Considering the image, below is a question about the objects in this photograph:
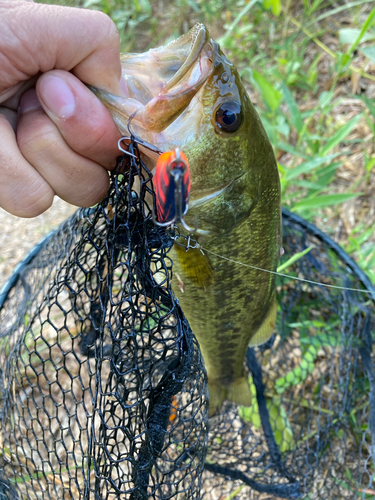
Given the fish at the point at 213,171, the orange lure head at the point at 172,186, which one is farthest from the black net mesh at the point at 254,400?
the orange lure head at the point at 172,186

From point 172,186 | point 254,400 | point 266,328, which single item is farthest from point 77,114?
point 254,400

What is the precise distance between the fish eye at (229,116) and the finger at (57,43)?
39cm

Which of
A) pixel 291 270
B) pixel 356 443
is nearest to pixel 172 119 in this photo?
pixel 291 270

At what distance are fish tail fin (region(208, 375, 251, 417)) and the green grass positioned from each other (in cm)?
123

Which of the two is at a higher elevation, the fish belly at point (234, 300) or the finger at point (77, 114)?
the finger at point (77, 114)

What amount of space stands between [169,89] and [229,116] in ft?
0.83

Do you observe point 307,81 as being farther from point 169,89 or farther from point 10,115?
point 10,115

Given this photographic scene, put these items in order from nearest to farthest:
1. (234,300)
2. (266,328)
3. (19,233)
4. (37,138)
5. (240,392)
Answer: (37,138), (234,300), (266,328), (240,392), (19,233)

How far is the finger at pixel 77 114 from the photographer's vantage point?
1146 millimetres

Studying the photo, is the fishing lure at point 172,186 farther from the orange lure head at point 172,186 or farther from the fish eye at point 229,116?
the fish eye at point 229,116

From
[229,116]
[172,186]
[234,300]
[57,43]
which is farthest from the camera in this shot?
[234,300]

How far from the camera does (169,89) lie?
1.26 m

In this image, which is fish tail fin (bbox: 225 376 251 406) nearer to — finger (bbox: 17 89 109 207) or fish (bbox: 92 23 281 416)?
fish (bbox: 92 23 281 416)

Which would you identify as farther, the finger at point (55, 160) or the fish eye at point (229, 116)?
the fish eye at point (229, 116)
